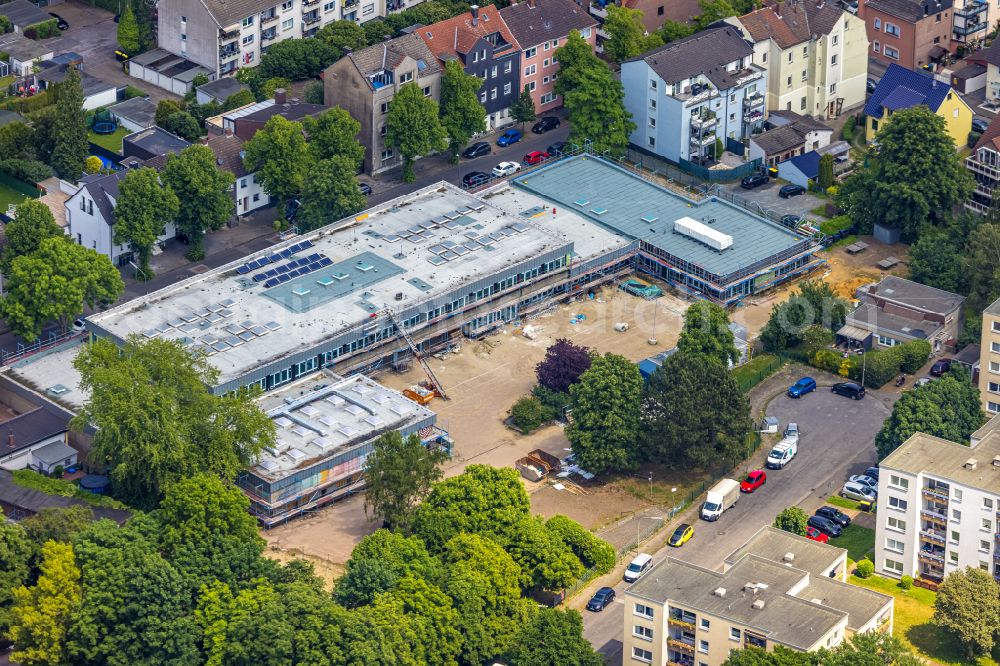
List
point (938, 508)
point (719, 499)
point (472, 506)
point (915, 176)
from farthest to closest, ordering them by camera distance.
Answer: point (915, 176)
point (719, 499)
point (938, 508)
point (472, 506)

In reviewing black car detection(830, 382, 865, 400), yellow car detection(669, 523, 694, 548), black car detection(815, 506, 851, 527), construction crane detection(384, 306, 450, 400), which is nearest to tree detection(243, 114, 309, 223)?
construction crane detection(384, 306, 450, 400)

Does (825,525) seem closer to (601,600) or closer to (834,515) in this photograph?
(834,515)

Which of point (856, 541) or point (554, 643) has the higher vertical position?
point (554, 643)

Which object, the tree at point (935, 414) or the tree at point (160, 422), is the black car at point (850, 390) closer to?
the tree at point (935, 414)

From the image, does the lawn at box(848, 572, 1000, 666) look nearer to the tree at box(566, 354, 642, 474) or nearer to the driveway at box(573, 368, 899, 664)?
the driveway at box(573, 368, 899, 664)

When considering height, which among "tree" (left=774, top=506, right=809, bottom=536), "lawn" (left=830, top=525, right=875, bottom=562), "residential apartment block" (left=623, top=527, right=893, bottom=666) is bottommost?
"lawn" (left=830, top=525, right=875, bottom=562)

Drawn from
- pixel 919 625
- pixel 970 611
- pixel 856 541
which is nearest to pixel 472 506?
pixel 856 541

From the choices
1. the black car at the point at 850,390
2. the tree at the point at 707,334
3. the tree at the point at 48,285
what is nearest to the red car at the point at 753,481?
the tree at the point at 707,334

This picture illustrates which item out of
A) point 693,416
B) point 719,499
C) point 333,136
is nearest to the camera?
point 719,499
